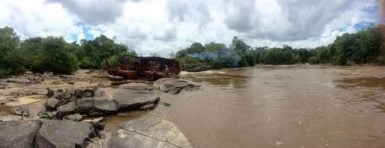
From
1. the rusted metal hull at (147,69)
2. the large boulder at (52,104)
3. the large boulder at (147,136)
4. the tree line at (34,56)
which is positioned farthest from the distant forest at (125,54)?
the large boulder at (52,104)

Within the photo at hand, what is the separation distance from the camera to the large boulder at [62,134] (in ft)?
31.6

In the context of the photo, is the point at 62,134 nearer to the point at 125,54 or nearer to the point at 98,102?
the point at 98,102

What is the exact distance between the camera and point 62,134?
10148 millimetres

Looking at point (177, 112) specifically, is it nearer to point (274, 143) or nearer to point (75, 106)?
point (75, 106)

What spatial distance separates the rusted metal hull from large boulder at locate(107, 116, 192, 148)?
28.5 meters

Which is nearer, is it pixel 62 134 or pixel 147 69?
pixel 62 134

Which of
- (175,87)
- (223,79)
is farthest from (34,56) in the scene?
(175,87)

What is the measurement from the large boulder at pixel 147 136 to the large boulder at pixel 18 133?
1749 mm

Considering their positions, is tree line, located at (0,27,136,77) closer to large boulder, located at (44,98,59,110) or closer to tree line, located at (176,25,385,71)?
tree line, located at (176,25,385,71)

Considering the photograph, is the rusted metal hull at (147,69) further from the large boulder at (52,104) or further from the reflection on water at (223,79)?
the large boulder at (52,104)

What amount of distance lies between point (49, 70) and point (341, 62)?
5579 centimetres

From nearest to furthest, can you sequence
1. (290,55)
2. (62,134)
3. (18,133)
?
1. (18,133)
2. (62,134)
3. (290,55)

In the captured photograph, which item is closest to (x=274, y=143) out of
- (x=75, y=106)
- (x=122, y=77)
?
(x=75, y=106)

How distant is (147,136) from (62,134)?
2035mm
